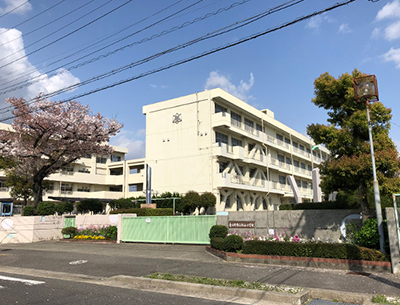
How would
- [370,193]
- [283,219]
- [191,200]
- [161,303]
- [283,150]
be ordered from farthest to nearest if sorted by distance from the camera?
[283,150] → [191,200] → [283,219] → [370,193] → [161,303]

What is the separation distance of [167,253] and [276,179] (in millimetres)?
30514

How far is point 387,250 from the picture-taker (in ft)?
31.8

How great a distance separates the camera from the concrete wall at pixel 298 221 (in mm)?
12680

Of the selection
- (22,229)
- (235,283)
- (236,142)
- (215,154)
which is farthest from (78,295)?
(236,142)

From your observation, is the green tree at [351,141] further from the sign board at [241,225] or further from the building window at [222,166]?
the building window at [222,166]

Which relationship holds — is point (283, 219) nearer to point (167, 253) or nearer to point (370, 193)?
point (370, 193)

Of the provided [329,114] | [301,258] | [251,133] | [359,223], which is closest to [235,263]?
[301,258]

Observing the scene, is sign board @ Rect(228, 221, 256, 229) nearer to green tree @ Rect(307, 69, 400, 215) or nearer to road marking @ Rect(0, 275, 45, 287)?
green tree @ Rect(307, 69, 400, 215)

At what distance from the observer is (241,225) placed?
1541 centimetres

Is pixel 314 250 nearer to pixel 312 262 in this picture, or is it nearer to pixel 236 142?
pixel 312 262

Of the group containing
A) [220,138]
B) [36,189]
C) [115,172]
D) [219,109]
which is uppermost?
[219,109]

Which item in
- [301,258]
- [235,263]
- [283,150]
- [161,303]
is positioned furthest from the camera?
[283,150]

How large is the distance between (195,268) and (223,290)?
11.5 feet

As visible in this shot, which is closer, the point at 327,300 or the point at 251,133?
the point at 327,300
